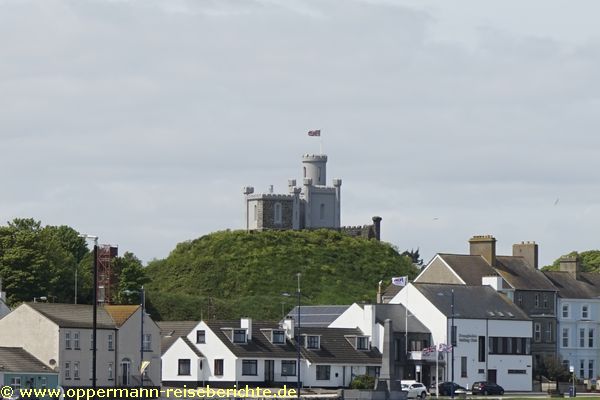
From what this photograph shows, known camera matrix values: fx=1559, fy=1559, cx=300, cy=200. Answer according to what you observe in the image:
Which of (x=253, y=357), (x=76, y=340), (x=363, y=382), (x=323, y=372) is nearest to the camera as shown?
(x=76, y=340)

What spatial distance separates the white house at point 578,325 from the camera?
468ft

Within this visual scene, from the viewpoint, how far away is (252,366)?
117m

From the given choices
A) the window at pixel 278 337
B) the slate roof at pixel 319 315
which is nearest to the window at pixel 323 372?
the window at pixel 278 337

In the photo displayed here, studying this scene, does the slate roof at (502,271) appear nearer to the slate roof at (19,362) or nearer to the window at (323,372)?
the window at (323,372)

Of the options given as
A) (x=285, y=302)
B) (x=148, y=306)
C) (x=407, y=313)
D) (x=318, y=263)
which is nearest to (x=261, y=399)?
(x=407, y=313)

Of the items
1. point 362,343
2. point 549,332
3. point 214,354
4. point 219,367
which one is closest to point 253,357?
point 219,367

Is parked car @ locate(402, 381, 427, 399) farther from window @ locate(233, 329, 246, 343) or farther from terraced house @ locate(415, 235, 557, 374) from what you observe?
terraced house @ locate(415, 235, 557, 374)

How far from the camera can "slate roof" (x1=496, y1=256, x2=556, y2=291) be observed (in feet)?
460

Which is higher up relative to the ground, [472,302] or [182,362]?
[472,302]

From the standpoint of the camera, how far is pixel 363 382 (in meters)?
118

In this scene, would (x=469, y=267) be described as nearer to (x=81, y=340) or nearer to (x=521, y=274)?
(x=521, y=274)

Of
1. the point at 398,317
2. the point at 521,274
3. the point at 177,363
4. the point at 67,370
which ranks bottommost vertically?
the point at 67,370

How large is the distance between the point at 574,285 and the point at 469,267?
40.2 ft

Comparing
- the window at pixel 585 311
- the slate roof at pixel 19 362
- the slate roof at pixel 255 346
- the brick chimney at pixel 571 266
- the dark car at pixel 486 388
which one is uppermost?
the brick chimney at pixel 571 266
